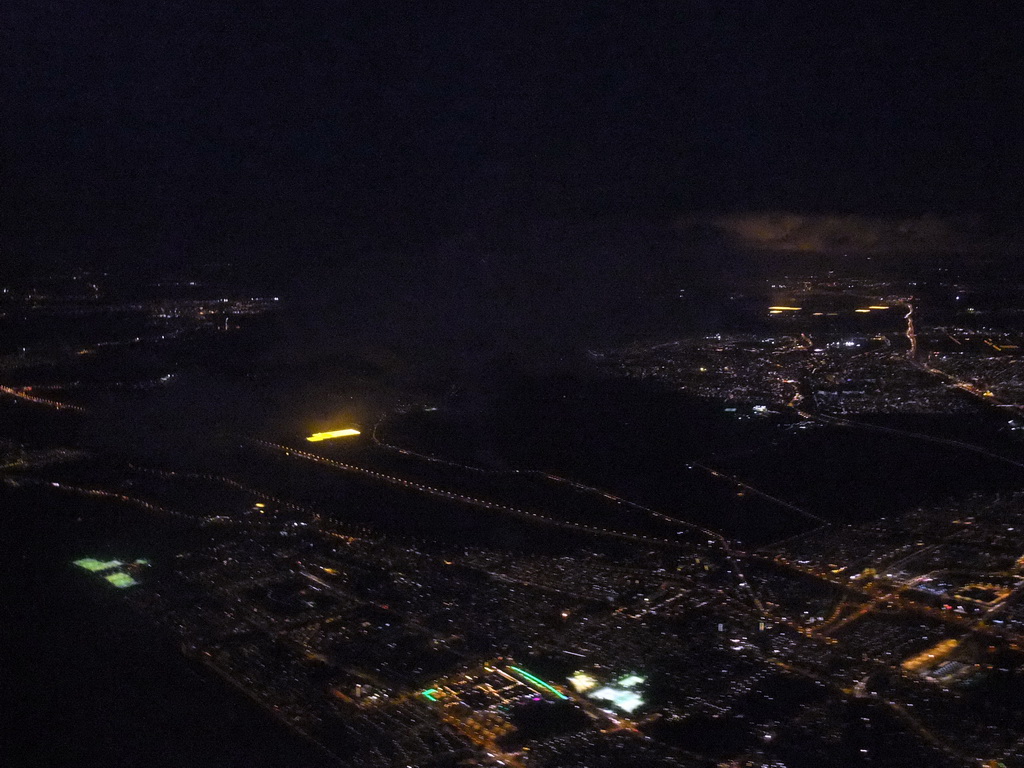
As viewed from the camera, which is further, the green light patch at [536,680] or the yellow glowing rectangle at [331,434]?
the yellow glowing rectangle at [331,434]

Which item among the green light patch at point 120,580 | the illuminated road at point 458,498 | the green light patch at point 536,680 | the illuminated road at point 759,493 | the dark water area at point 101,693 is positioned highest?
the dark water area at point 101,693

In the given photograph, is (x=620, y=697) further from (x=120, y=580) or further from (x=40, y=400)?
(x=40, y=400)

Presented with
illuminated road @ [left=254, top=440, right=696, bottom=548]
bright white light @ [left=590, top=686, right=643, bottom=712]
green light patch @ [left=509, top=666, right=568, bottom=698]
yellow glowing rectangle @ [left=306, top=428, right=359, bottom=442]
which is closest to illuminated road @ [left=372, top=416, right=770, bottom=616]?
illuminated road @ [left=254, top=440, right=696, bottom=548]

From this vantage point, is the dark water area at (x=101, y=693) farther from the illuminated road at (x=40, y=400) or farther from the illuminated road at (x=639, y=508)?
the illuminated road at (x=40, y=400)

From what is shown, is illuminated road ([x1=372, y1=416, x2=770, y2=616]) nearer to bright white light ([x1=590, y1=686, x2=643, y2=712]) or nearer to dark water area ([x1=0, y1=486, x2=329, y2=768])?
bright white light ([x1=590, y1=686, x2=643, y2=712])

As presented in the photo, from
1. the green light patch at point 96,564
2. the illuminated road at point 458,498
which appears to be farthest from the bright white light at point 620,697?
the green light patch at point 96,564

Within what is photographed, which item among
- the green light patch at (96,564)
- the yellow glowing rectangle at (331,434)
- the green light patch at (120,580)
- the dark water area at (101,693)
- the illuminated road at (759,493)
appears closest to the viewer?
the dark water area at (101,693)
